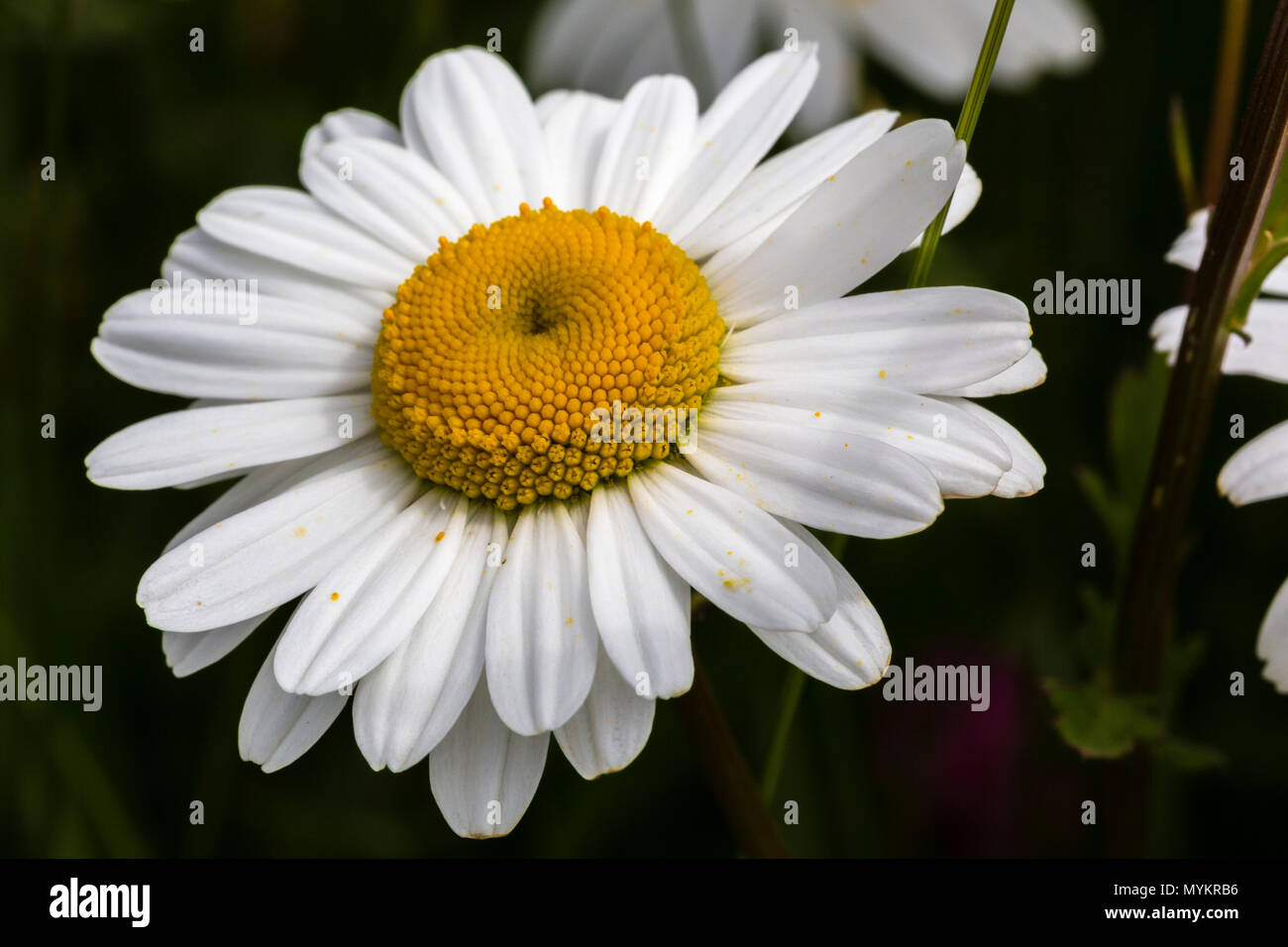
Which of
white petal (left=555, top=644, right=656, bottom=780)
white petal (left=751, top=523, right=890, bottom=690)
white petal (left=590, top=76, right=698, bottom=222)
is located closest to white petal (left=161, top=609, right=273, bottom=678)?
white petal (left=555, top=644, right=656, bottom=780)

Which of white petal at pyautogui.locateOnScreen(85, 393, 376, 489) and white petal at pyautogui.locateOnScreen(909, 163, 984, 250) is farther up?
white petal at pyautogui.locateOnScreen(909, 163, 984, 250)

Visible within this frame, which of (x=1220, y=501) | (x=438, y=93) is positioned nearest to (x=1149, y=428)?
(x=1220, y=501)

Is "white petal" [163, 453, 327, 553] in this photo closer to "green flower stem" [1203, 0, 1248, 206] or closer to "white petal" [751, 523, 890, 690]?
"white petal" [751, 523, 890, 690]

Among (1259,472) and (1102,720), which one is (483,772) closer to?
(1102,720)

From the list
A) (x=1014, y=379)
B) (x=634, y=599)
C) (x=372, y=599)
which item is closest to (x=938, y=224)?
(x=1014, y=379)

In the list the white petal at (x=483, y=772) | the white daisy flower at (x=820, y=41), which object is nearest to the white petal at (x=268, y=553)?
the white petal at (x=483, y=772)

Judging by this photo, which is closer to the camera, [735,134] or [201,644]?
[201,644]
